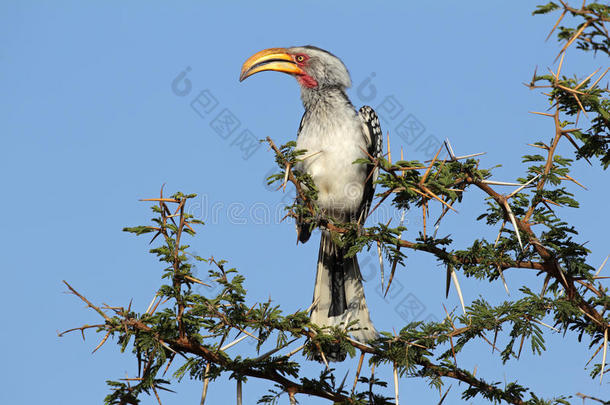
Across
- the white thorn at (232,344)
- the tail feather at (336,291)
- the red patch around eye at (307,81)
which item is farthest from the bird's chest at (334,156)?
the white thorn at (232,344)

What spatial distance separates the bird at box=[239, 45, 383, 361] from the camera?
6031 millimetres

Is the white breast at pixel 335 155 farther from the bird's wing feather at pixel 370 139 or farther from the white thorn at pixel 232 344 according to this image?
the white thorn at pixel 232 344

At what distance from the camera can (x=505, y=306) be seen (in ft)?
11.4

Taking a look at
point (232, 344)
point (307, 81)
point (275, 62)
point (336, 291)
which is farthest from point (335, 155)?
point (232, 344)

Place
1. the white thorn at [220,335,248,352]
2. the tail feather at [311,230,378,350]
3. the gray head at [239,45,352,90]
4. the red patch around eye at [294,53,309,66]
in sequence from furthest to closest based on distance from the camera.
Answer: the red patch around eye at [294,53,309,66], the gray head at [239,45,352,90], the tail feather at [311,230,378,350], the white thorn at [220,335,248,352]

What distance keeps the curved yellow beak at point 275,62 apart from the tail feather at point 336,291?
79.3 inches

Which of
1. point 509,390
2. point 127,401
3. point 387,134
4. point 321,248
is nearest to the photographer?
point 127,401

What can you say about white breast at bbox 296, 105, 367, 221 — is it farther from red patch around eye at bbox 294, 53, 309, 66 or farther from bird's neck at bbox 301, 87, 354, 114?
red patch around eye at bbox 294, 53, 309, 66

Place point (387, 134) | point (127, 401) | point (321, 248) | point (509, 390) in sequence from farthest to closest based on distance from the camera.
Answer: point (321, 248) < point (387, 134) < point (509, 390) < point (127, 401)

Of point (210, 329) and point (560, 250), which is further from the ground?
point (210, 329)

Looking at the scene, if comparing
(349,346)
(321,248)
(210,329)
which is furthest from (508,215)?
(321,248)

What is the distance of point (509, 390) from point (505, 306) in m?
0.53

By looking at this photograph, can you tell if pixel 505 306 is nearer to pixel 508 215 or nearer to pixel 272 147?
pixel 508 215

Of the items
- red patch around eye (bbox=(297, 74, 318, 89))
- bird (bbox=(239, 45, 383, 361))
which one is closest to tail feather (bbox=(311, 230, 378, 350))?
bird (bbox=(239, 45, 383, 361))
